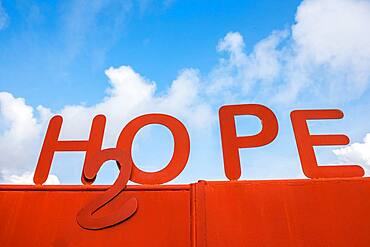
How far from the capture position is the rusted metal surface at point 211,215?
13.4 ft

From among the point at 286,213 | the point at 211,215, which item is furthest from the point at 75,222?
the point at 286,213

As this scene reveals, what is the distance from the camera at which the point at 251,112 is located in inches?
210

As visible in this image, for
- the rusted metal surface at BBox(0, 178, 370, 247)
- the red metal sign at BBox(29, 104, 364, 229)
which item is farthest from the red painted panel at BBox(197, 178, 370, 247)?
the red metal sign at BBox(29, 104, 364, 229)

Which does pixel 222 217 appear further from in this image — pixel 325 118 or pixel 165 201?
pixel 325 118

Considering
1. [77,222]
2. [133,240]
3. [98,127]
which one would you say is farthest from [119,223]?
[98,127]

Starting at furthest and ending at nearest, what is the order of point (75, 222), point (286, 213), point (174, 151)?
point (174, 151) < point (75, 222) < point (286, 213)

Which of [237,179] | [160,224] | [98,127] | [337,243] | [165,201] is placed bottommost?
[337,243]

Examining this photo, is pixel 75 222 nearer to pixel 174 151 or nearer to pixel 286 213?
pixel 174 151

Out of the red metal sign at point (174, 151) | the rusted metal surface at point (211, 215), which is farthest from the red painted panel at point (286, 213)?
the red metal sign at point (174, 151)

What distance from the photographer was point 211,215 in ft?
14.0

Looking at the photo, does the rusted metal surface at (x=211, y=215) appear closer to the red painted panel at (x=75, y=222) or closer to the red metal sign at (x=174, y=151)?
the red painted panel at (x=75, y=222)

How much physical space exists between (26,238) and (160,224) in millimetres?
1842

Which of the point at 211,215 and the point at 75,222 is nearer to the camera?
the point at 211,215

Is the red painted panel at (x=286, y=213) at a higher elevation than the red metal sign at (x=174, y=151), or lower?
lower
